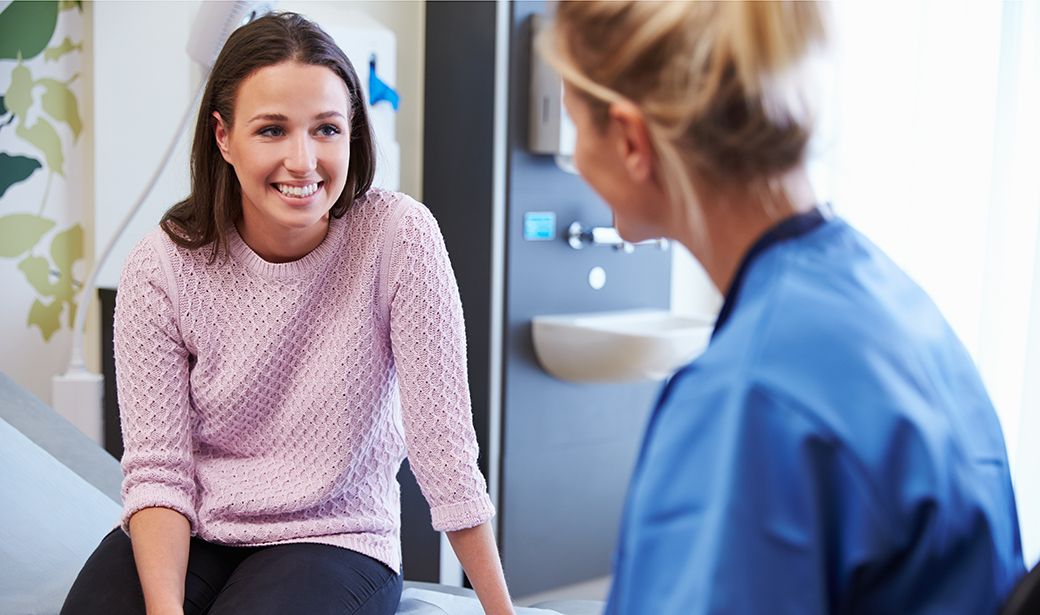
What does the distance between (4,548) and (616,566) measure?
1.20 meters

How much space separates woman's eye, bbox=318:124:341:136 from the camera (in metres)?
1.38

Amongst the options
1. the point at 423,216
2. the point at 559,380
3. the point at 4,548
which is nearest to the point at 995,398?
the point at 559,380

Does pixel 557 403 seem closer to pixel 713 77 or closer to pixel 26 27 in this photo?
pixel 26 27

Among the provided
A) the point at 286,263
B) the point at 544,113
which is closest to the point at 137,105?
the point at 544,113

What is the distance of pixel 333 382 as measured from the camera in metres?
1.42

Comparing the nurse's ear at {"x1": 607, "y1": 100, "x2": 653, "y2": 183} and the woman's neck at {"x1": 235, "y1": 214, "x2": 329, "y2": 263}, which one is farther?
the woman's neck at {"x1": 235, "y1": 214, "x2": 329, "y2": 263}

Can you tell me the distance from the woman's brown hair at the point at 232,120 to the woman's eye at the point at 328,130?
0.06m

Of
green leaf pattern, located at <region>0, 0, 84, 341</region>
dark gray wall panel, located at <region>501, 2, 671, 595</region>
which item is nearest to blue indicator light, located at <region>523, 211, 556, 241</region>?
dark gray wall panel, located at <region>501, 2, 671, 595</region>

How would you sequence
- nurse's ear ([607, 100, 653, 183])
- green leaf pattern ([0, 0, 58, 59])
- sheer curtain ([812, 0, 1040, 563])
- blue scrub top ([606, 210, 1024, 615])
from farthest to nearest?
green leaf pattern ([0, 0, 58, 59]) → sheer curtain ([812, 0, 1040, 563]) → nurse's ear ([607, 100, 653, 183]) → blue scrub top ([606, 210, 1024, 615])

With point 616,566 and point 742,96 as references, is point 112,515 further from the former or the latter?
point 742,96

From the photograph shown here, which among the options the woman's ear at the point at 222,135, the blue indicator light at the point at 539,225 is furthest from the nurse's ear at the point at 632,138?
the blue indicator light at the point at 539,225

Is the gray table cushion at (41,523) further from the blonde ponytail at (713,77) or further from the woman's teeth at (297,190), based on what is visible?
the blonde ponytail at (713,77)

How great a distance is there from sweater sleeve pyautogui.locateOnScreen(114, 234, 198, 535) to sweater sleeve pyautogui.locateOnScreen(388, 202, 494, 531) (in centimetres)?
28

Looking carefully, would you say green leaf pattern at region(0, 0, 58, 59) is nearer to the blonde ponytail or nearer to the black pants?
the black pants
